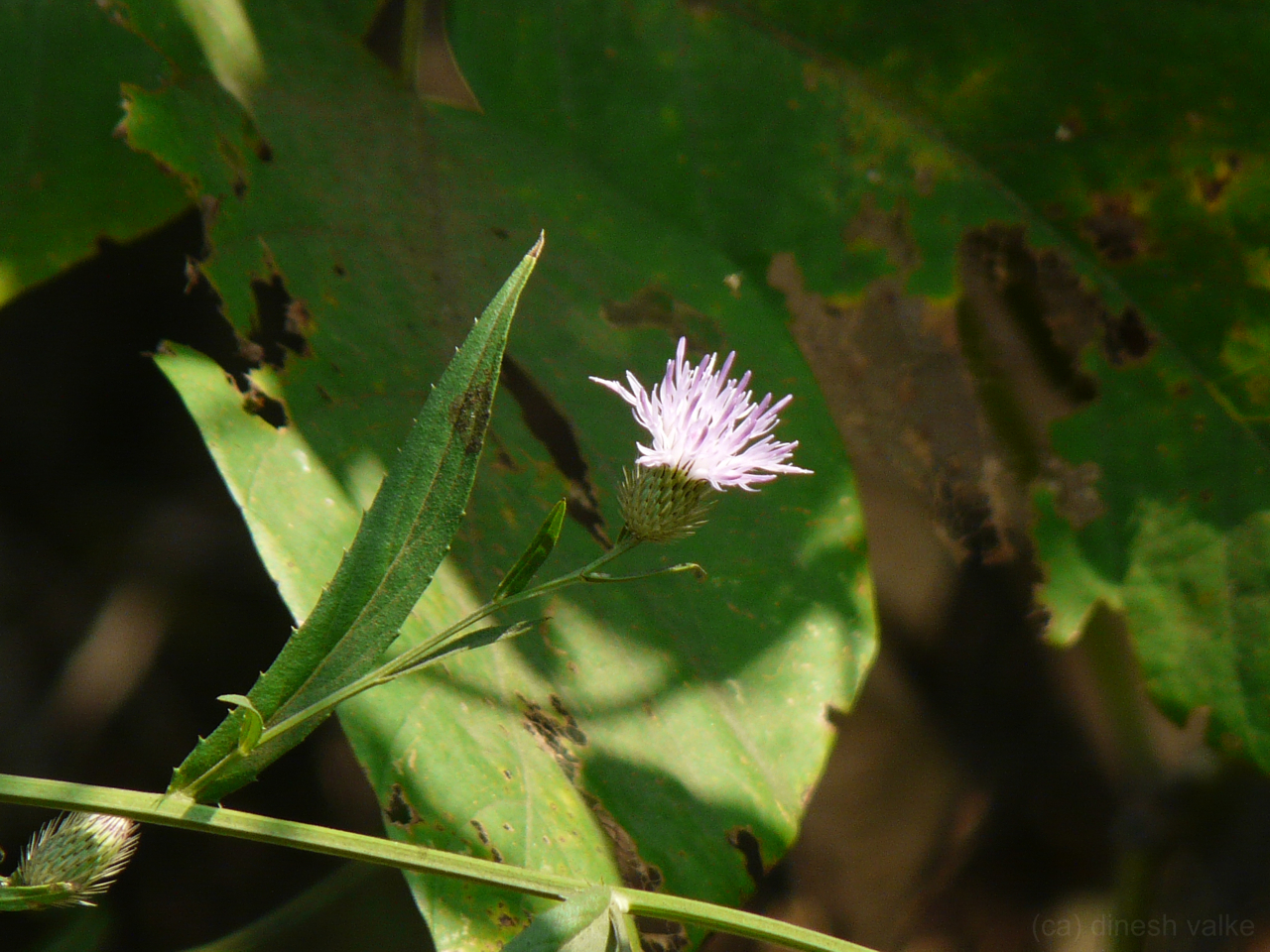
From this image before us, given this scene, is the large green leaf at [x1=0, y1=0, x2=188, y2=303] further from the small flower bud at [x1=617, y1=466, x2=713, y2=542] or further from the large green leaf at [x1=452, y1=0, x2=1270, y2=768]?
the small flower bud at [x1=617, y1=466, x2=713, y2=542]

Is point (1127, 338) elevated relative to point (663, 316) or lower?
elevated

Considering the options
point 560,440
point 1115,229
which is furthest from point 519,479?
point 1115,229

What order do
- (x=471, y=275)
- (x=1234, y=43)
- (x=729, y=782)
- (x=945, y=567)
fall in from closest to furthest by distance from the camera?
(x=729, y=782), (x=471, y=275), (x=1234, y=43), (x=945, y=567)

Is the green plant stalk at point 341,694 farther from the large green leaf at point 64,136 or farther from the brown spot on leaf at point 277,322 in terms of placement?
the large green leaf at point 64,136

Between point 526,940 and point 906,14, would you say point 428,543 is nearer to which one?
point 526,940

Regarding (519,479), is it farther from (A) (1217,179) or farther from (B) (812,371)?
(A) (1217,179)

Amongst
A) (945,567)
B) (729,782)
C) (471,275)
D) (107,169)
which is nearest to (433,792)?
(729,782)
